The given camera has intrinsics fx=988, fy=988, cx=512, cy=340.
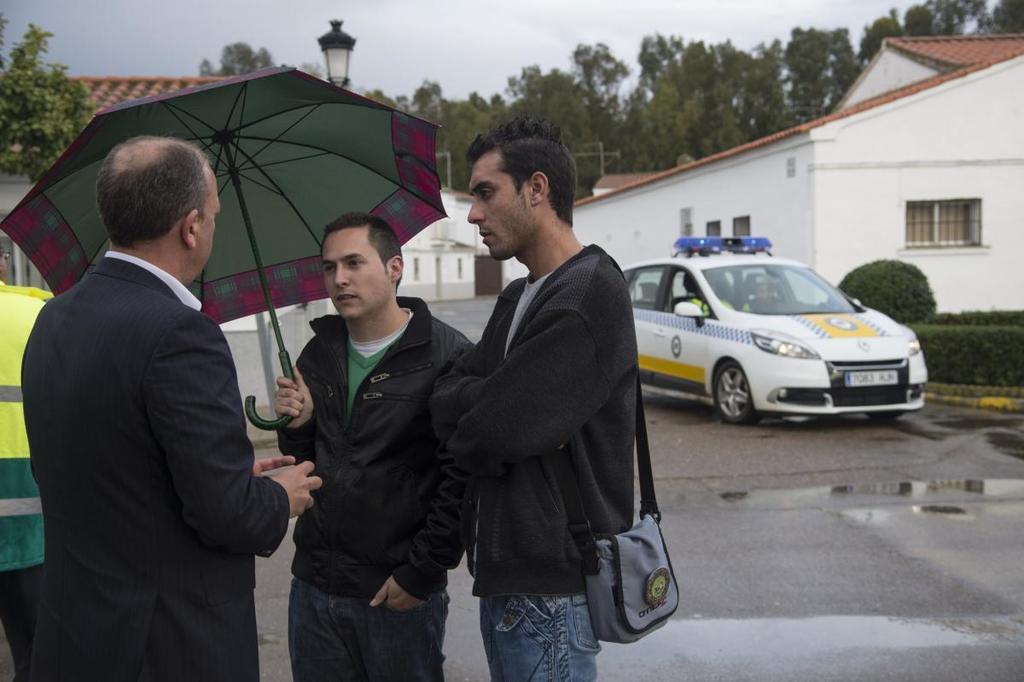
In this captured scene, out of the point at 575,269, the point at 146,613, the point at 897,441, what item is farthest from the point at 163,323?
the point at 897,441

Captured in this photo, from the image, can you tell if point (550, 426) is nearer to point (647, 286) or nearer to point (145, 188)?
point (145, 188)

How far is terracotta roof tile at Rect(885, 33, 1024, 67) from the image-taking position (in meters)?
25.0

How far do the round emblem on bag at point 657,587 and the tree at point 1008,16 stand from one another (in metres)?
68.7

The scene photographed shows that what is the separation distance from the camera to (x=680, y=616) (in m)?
5.00

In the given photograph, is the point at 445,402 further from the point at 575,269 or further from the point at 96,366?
the point at 96,366

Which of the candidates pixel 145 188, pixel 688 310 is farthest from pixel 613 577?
pixel 688 310

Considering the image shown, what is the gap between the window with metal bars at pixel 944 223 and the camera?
63.8ft

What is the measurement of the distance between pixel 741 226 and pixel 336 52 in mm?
13094

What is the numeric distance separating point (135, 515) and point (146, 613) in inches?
8.0

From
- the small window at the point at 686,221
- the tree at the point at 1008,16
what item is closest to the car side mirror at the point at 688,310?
the small window at the point at 686,221

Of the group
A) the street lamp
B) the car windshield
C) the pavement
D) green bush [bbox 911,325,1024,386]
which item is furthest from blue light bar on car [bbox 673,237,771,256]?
the street lamp

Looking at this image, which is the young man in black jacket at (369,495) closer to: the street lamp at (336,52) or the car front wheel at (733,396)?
the car front wheel at (733,396)

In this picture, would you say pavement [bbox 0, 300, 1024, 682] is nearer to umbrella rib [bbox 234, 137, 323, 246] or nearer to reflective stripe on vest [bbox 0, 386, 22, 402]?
reflective stripe on vest [bbox 0, 386, 22, 402]

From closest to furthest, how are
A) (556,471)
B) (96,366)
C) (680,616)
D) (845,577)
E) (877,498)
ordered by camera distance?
(96,366) → (556,471) → (680,616) → (845,577) → (877,498)
